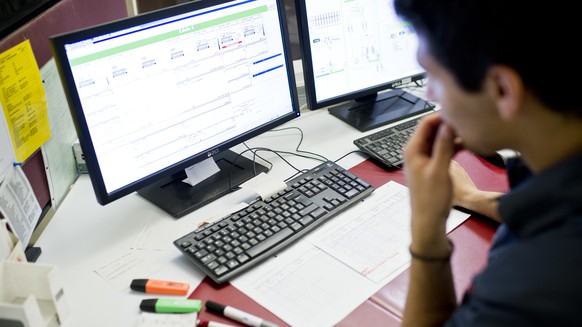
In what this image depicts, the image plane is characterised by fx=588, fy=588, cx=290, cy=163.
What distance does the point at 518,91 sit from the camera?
0.63 m

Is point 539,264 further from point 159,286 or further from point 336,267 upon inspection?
point 159,286

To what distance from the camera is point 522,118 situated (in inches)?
26.3

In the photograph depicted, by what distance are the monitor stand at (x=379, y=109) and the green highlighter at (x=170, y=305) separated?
0.76 meters

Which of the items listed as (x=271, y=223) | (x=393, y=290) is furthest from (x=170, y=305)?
(x=393, y=290)

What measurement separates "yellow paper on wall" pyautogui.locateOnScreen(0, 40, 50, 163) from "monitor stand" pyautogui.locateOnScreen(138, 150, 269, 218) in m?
0.25

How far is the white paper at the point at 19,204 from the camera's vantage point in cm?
Result: 109

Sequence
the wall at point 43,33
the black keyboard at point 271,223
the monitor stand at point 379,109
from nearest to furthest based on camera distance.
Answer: the black keyboard at point 271,223, the wall at point 43,33, the monitor stand at point 379,109

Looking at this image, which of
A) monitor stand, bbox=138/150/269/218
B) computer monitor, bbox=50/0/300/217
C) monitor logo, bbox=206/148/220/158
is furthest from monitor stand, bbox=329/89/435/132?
monitor logo, bbox=206/148/220/158

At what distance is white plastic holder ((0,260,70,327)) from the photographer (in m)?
0.94

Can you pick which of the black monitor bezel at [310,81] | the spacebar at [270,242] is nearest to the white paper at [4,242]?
the spacebar at [270,242]

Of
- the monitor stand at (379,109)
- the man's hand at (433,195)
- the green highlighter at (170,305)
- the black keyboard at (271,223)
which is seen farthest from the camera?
the monitor stand at (379,109)

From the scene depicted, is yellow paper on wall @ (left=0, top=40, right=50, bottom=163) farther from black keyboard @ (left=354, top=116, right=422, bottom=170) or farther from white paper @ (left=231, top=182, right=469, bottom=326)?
black keyboard @ (left=354, top=116, right=422, bottom=170)

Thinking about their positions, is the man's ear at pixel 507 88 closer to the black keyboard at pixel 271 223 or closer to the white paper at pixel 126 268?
the black keyboard at pixel 271 223

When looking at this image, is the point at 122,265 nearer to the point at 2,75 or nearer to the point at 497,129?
the point at 2,75
